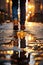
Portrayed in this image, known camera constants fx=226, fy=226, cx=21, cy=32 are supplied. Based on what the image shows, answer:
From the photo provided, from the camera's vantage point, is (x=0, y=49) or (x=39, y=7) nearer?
(x=0, y=49)

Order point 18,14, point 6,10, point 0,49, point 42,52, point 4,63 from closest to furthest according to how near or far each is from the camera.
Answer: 1. point 4,63
2. point 42,52
3. point 0,49
4. point 18,14
5. point 6,10

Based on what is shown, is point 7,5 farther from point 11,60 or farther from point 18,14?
point 11,60

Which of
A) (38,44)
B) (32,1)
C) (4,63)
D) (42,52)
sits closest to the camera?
(4,63)

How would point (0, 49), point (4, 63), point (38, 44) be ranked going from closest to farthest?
point (4, 63) → point (0, 49) → point (38, 44)

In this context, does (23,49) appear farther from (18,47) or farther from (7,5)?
(7,5)

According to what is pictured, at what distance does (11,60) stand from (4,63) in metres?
0.37

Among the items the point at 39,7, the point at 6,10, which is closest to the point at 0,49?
the point at 6,10

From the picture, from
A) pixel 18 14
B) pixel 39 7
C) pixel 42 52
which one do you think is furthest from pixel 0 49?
pixel 39 7

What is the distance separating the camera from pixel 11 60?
5.67 meters

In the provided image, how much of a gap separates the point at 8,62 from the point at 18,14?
1047cm

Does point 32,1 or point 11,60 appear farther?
point 32,1

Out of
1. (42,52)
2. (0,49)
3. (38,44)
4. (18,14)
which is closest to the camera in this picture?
(42,52)

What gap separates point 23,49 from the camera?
7.06m

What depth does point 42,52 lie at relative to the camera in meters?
6.73
